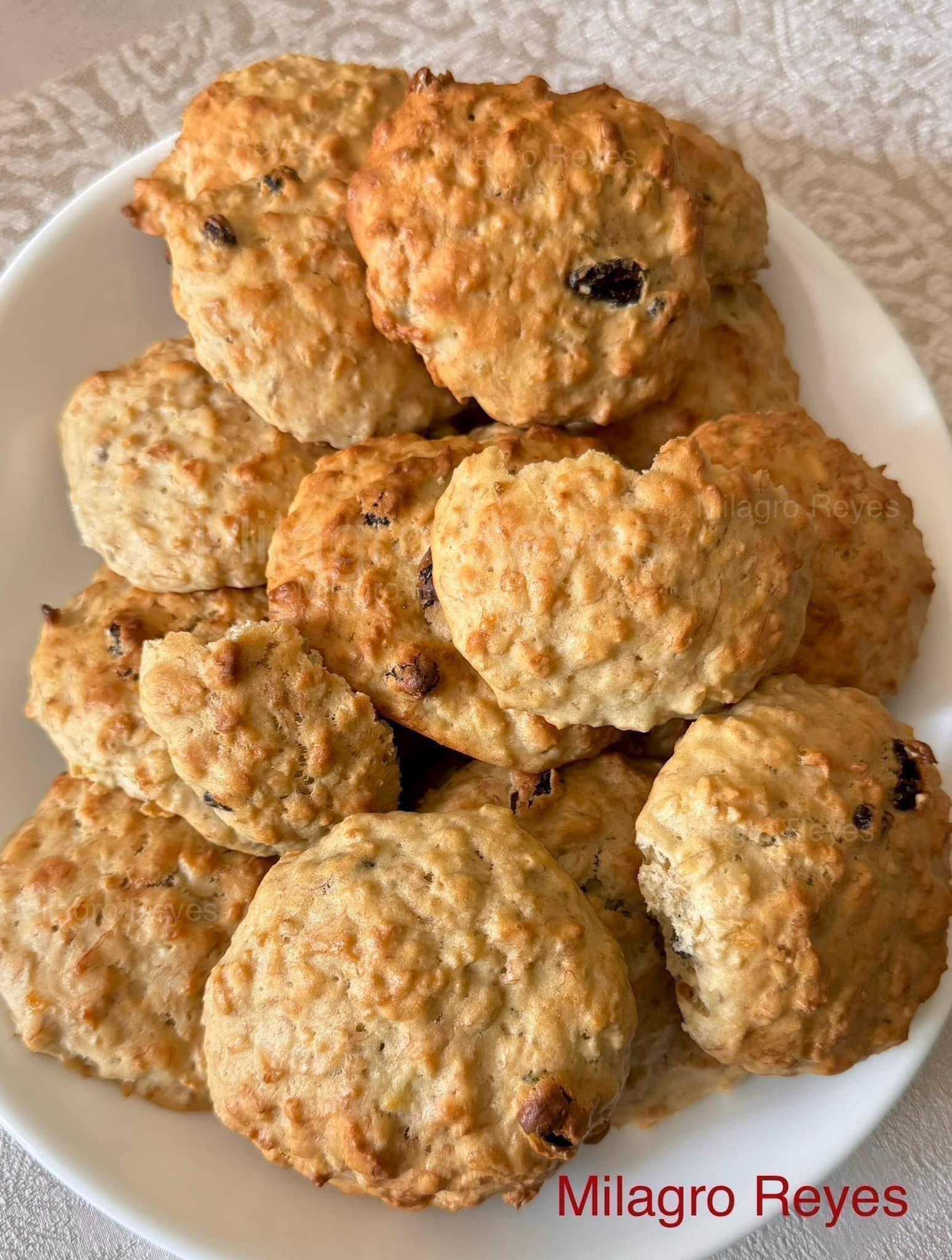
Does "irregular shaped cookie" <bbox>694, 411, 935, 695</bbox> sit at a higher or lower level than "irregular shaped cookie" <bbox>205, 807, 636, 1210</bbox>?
higher

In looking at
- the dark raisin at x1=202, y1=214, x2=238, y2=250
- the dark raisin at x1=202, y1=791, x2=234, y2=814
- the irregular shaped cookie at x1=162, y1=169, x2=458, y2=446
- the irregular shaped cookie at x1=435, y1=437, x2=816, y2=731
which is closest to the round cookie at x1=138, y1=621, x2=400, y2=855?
the dark raisin at x1=202, y1=791, x2=234, y2=814

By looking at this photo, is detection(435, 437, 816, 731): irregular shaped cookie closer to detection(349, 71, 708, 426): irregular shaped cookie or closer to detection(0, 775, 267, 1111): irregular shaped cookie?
detection(349, 71, 708, 426): irregular shaped cookie

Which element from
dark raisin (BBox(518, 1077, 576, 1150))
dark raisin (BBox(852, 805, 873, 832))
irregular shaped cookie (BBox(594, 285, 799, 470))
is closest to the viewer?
dark raisin (BBox(518, 1077, 576, 1150))

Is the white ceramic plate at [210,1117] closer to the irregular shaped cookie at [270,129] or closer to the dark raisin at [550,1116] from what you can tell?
the irregular shaped cookie at [270,129]

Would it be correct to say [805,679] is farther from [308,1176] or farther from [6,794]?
[6,794]

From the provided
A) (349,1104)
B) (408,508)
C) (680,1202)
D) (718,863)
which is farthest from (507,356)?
(680,1202)

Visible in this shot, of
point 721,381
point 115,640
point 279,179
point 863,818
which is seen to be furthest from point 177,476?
point 863,818
